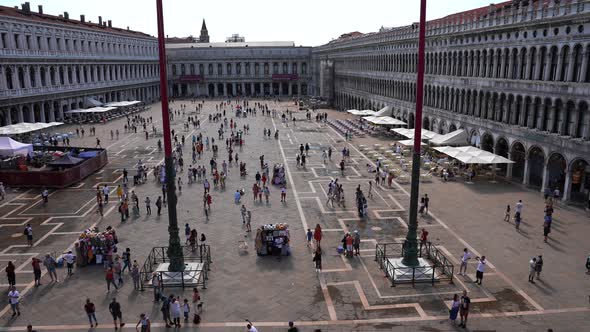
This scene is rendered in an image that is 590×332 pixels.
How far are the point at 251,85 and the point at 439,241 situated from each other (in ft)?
376

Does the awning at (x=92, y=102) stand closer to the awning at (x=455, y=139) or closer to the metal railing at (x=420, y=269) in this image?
the awning at (x=455, y=139)

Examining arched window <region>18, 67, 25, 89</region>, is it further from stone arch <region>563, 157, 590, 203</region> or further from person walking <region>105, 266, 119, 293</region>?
stone arch <region>563, 157, 590, 203</region>

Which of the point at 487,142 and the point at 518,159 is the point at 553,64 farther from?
the point at 487,142

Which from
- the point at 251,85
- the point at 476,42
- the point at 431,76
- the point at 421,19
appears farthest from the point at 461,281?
the point at 251,85

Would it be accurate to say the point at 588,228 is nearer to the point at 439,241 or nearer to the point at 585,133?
the point at 585,133

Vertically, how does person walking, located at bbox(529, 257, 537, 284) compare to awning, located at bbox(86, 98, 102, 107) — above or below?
below

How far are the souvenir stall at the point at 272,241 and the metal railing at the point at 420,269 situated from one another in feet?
14.3

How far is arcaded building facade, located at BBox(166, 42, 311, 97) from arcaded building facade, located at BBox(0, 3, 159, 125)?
98.6 feet

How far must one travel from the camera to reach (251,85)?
133 m

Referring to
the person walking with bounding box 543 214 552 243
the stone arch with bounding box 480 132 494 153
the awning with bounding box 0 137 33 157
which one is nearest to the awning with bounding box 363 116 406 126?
the stone arch with bounding box 480 132 494 153

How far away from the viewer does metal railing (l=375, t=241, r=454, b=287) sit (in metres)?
18.7

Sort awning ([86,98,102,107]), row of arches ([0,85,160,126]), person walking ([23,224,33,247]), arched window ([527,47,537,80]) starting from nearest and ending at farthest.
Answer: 1. person walking ([23,224,33,247])
2. arched window ([527,47,537,80])
3. row of arches ([0,85,160,126])
4. awning ([86,98,102,107])

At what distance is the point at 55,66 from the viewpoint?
65.8 metres

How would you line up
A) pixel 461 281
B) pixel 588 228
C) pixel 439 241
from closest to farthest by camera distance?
pixel 461 281, pixel 439 241, pixel 588 228
